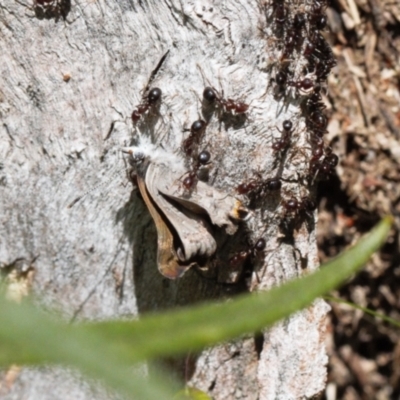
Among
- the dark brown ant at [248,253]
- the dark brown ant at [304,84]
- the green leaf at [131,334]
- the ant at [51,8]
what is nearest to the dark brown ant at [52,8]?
the ant at [51,8]

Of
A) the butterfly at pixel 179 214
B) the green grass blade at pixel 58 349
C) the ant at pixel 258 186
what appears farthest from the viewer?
the ant at pixel 258 186

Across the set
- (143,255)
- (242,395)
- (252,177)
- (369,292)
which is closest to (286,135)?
(252,177)

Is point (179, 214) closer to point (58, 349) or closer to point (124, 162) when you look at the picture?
point (124, 162)

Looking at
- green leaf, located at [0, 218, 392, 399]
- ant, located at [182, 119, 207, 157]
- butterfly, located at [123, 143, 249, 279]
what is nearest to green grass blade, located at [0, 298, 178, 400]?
green leaf, located at [0, 218, 392, 399]

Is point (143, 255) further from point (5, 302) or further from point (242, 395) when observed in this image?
point (5, 302)

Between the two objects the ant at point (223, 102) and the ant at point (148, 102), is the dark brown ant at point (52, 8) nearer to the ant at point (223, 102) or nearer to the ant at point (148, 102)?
the ant at point (148, 102)

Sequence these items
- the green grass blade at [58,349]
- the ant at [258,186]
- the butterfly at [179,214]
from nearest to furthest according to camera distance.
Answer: the green grass blade at [58,349] → the butterfly at [179,214] → the ant at [258,186]
